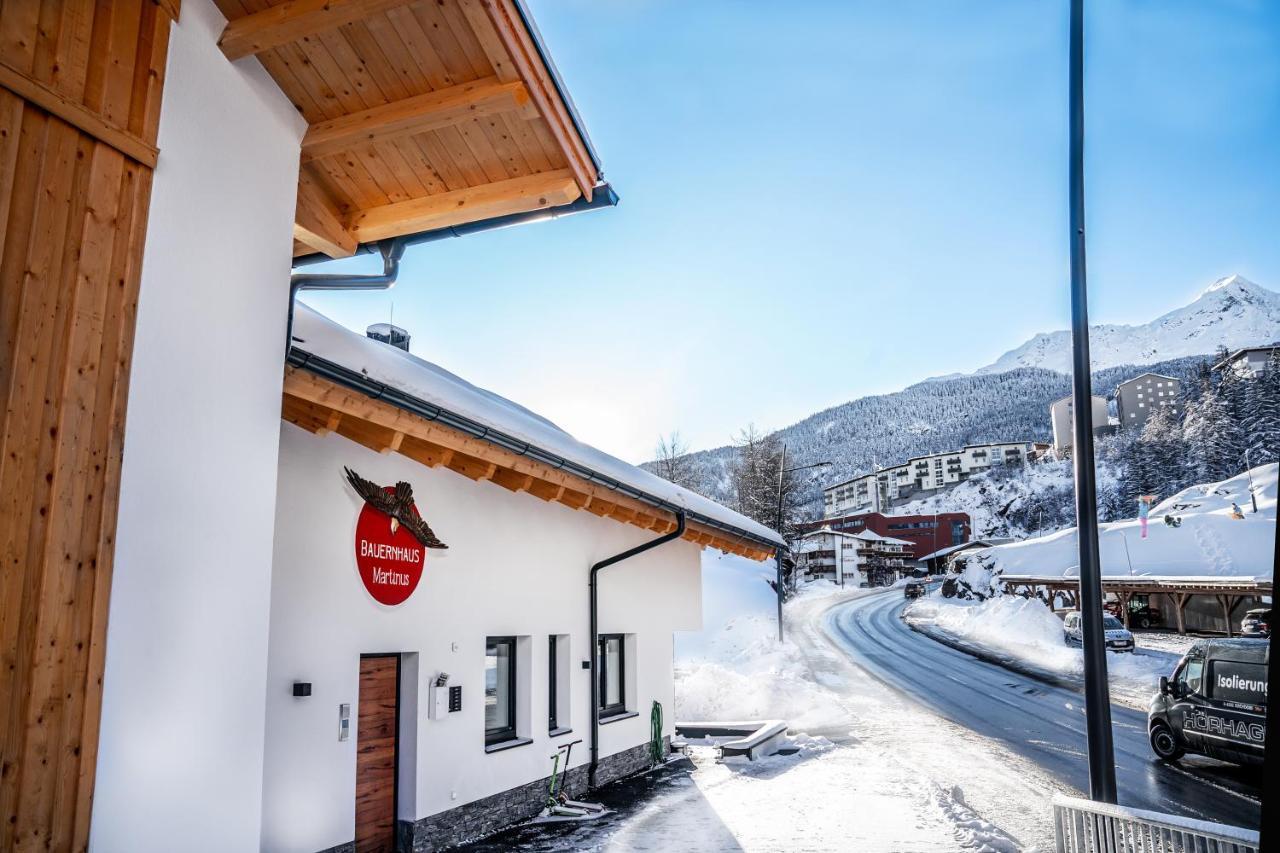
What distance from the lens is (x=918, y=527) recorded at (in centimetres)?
9100

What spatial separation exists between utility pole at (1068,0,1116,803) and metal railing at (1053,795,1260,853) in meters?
0.18

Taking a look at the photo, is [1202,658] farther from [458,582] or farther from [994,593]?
[994,593]

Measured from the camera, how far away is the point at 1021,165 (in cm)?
776

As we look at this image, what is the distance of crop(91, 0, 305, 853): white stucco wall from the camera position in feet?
10.5

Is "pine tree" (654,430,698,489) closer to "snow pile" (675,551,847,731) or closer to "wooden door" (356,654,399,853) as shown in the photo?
"snow pile" (675,551,847,731)

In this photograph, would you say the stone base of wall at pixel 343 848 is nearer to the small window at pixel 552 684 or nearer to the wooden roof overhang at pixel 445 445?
the wooden roof overhang at pixel 445 445

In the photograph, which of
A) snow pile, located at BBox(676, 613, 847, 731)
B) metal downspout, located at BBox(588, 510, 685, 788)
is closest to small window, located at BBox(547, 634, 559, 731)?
metal downspout, located at BBox(588, 510, 685, 788)

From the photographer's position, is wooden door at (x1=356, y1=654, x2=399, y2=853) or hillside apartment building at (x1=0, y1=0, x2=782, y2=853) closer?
hillside apartment building at (x1=0, y1=0, x2=782, y2=853)

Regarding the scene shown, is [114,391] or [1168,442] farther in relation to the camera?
[1168,442]

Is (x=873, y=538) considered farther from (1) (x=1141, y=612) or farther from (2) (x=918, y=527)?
(1) (x=1141, y=612)

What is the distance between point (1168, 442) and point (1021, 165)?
7004cm

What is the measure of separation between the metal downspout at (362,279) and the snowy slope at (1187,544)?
35.4m

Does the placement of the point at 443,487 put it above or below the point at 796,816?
above

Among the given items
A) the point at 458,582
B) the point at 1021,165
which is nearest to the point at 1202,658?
the point at 1021,165
